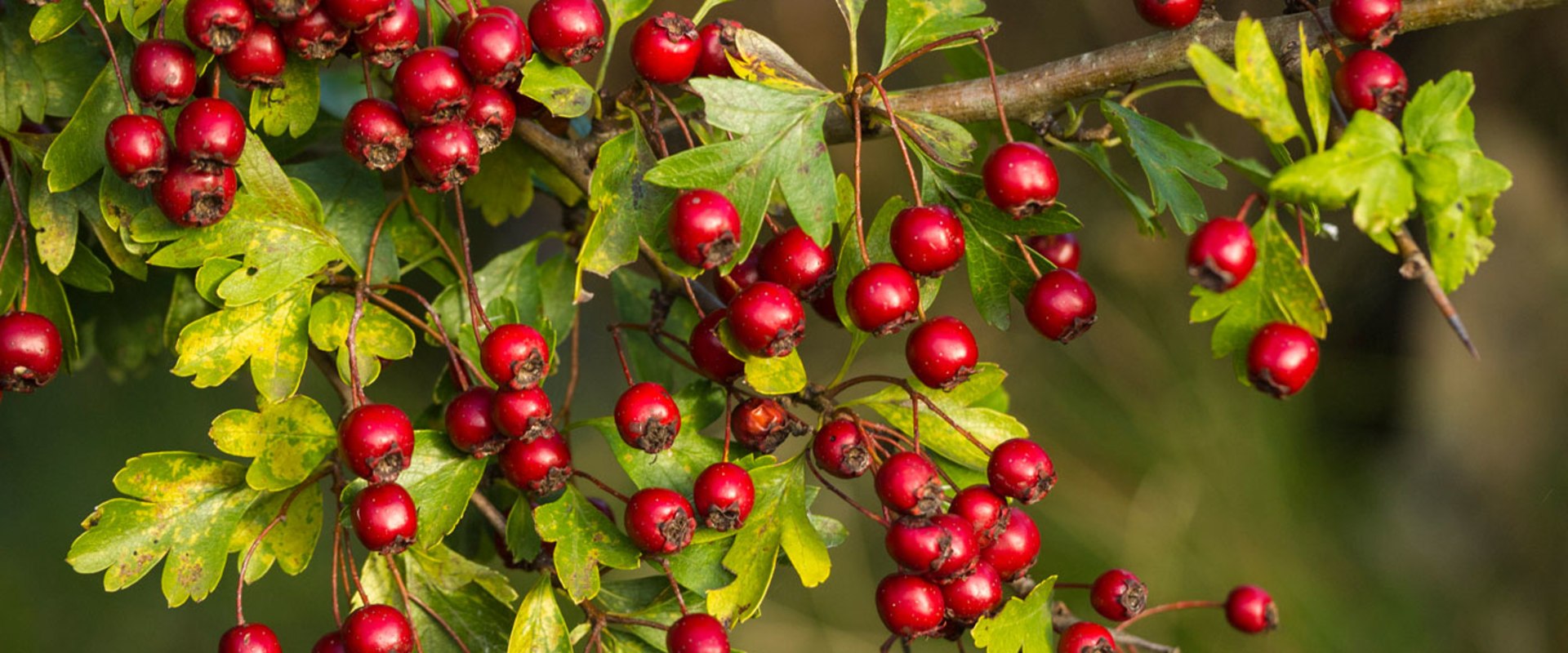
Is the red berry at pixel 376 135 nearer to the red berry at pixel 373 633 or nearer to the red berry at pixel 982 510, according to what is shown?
the red berry at pixel 373 633

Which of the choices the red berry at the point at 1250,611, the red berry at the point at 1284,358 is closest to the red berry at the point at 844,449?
the red berry at the point at 1284,358

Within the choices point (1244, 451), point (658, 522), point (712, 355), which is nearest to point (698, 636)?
point (658, 522)

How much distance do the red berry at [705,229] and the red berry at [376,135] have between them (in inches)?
7.3

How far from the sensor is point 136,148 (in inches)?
25.9

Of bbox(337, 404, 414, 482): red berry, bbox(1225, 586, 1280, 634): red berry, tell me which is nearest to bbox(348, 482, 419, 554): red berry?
bbox(337, 404, 414, 482): red berry

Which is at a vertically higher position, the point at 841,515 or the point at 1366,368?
the point at 1366,368

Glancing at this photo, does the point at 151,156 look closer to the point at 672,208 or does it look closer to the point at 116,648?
the point at 672,208

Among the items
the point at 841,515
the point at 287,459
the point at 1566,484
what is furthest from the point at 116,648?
the point at 1566,484

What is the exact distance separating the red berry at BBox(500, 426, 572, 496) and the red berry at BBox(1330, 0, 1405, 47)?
1.67 feet

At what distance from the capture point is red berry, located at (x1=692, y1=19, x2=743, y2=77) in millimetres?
777

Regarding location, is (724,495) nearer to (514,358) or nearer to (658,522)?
(658,522)

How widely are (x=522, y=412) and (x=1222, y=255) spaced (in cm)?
39

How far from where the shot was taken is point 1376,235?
0.59 metres

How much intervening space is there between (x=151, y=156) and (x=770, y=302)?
36 cm
